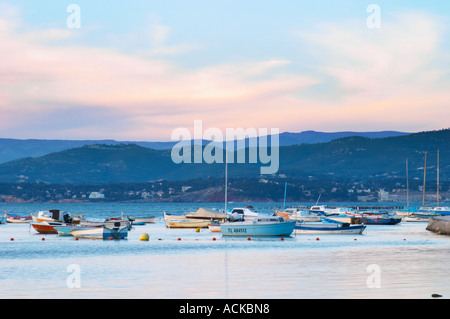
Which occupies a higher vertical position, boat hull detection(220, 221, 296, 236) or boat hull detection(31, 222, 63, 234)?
boat hull detection(220, 221, 296, 236)

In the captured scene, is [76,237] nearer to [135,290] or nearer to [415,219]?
[135,290]

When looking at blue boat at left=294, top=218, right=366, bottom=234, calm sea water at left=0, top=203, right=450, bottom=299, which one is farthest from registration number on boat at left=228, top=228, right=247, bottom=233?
calm sea water at left=0, top=203, right=450, bottom=299

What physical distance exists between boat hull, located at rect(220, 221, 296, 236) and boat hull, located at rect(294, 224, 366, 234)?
5.40m

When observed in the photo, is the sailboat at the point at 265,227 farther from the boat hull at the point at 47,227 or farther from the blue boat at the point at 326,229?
the boat hull at the point at 47,227

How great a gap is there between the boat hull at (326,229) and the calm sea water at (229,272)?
1410cm

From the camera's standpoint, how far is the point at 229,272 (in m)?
31.6

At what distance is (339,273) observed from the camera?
30.0 meters

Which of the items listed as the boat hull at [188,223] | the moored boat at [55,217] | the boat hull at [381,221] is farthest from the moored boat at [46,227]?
the boat hull at [381,221]

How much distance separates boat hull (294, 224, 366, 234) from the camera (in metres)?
65.4

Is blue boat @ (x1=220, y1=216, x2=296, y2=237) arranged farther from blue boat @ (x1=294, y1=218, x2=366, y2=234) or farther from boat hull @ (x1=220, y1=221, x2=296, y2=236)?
blue boat @ (x1=294, y1=218, x2=366, y2=234)

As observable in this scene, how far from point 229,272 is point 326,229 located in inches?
1376

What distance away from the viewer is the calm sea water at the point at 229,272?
79.8ft
